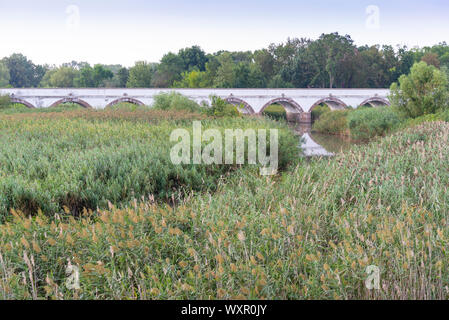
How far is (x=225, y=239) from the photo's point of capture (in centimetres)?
520

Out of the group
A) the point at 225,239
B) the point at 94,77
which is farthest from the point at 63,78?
the point at 225,239

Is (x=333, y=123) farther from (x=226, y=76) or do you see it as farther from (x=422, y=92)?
(x=226, y=76)

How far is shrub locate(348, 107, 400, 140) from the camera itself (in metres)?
24.3

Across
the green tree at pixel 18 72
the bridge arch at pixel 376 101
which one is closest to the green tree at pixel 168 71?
the green tree at pixel 18 72

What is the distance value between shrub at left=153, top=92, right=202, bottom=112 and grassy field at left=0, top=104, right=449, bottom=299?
A: 15165mm

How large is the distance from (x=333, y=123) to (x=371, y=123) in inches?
330

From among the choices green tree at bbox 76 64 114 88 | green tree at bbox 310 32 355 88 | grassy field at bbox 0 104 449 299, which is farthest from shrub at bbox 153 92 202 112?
green tree at bbox 76 64 114 88

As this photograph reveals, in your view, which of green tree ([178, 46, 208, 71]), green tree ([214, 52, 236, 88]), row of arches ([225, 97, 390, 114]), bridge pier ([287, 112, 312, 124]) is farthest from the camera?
green tree ([178, 46, 208, 71])

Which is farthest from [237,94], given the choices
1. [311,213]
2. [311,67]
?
[311,213]

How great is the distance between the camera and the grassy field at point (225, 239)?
418 centimetres

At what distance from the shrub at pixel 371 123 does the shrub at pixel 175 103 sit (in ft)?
30.8

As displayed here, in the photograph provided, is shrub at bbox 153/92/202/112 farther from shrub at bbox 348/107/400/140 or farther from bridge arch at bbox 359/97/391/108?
bridge arch at bbox 359/97/391/108

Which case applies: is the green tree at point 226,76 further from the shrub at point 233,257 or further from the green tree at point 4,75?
the shrub at point 233,257
